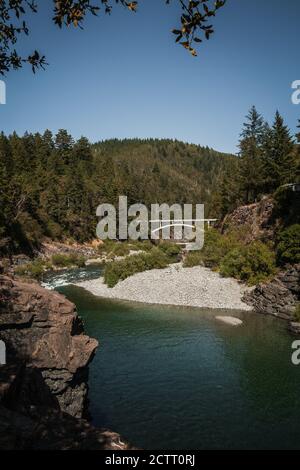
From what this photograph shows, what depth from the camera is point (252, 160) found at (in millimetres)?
62094

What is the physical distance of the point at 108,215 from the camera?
10119 cm

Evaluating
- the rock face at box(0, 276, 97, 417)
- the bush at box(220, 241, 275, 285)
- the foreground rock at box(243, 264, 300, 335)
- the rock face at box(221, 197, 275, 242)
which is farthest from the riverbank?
the rock face at box(0, 276, 97, 417)

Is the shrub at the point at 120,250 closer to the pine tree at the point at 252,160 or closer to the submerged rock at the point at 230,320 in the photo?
the pine tree at the point at 252,160

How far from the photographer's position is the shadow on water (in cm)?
1455

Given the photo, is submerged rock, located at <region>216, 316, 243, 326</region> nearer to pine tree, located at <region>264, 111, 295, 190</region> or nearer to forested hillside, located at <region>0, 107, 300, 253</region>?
forested hillside, located at <region>0, 107, 300, 253</region>

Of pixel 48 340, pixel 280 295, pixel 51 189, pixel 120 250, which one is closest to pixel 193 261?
pixel 280 295

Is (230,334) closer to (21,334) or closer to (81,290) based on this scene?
(21,334)

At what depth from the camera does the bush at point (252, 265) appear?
39.2 m

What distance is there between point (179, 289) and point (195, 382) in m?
20.8

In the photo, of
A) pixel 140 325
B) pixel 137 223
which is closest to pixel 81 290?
pixel 140 325

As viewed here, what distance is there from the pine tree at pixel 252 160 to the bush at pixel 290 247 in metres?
24.3

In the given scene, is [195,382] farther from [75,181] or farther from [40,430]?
[75,181]

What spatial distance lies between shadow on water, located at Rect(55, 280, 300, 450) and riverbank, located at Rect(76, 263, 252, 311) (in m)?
4.94
